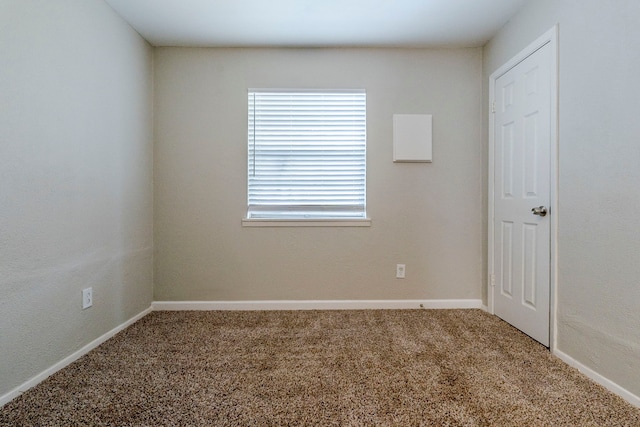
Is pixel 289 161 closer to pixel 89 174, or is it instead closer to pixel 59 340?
pixel 89 174

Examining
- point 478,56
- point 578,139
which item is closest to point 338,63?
point 478,56

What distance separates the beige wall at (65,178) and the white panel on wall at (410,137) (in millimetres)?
2261

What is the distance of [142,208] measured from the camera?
276 centimetres

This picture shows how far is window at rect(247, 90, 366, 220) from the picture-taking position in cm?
295

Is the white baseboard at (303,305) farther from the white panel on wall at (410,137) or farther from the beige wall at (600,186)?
the white panel on wall at (410,137)

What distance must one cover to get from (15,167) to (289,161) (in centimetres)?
186

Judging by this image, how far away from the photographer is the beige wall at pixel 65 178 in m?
1.58

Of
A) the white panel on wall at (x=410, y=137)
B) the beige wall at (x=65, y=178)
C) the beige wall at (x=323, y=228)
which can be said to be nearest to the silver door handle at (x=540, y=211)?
the beige wall at (x=323, y=228)

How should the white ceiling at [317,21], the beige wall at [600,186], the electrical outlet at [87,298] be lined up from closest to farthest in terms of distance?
the beige wall at [600,186], the electrical outlet at [87,298], the white ceiling at [317,21]

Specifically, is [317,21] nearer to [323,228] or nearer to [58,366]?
[323,228]

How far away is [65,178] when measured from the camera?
1.90m

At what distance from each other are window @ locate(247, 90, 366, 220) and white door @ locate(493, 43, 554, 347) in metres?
1.15

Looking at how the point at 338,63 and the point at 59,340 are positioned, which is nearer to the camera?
the point at 59,340

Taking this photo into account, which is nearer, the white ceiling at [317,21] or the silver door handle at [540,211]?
the silver door handle at [540,211]
